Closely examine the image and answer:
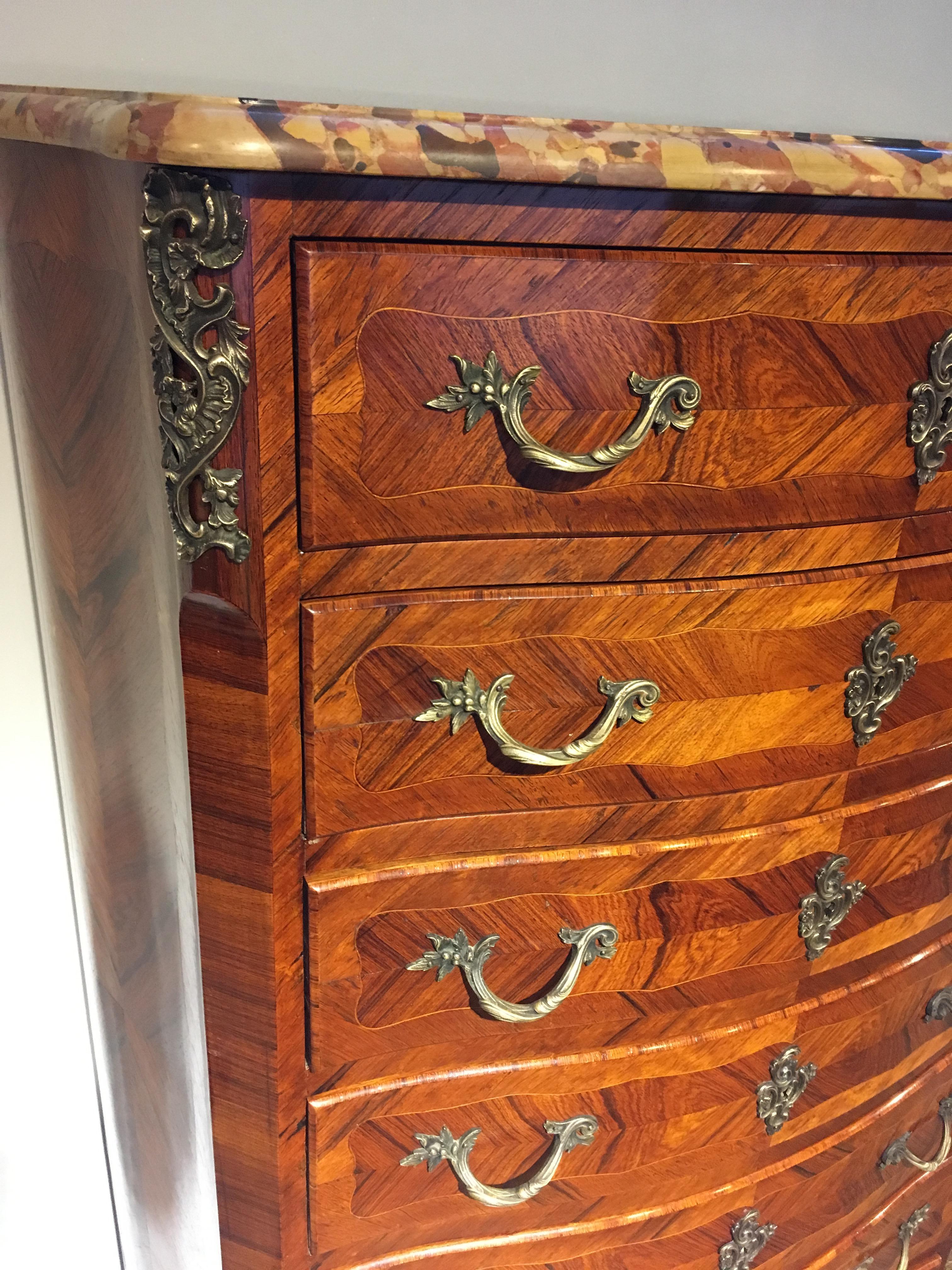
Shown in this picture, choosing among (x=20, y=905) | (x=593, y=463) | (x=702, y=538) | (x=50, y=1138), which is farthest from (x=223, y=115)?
(x=50, y=1138)

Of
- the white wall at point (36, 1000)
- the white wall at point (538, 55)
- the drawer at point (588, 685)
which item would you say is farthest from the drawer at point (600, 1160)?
the white wall at point (538, 55)

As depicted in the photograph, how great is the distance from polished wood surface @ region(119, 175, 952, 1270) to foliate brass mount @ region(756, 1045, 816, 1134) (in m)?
0.01

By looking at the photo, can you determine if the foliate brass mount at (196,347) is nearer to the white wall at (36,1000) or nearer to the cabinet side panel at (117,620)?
the cabinet side panel at (117,620)

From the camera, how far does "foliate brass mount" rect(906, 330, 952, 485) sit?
651mm

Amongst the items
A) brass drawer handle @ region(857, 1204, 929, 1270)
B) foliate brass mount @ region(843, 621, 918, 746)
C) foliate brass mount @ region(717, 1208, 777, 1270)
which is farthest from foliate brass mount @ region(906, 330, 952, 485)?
brass drawer handle @ region(857, 1204, 929, 1270)

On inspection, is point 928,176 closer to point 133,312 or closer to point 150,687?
point 133,312

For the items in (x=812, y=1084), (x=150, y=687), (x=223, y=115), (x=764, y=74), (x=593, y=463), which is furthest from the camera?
(x=764, y=74)

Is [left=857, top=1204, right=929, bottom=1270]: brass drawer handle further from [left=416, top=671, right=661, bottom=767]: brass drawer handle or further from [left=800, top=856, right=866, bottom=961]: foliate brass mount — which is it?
[left=416, top=671, right=661, bottom=767]: brass drawer handle

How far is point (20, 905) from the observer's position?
1.13 meters

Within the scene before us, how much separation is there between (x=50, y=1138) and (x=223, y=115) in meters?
1.18

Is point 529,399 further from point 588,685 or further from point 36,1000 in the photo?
point 36,1000

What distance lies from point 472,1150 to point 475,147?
2.12ft

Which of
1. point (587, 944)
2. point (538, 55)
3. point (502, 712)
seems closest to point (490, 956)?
point (587, 944)

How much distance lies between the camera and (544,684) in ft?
2.07
